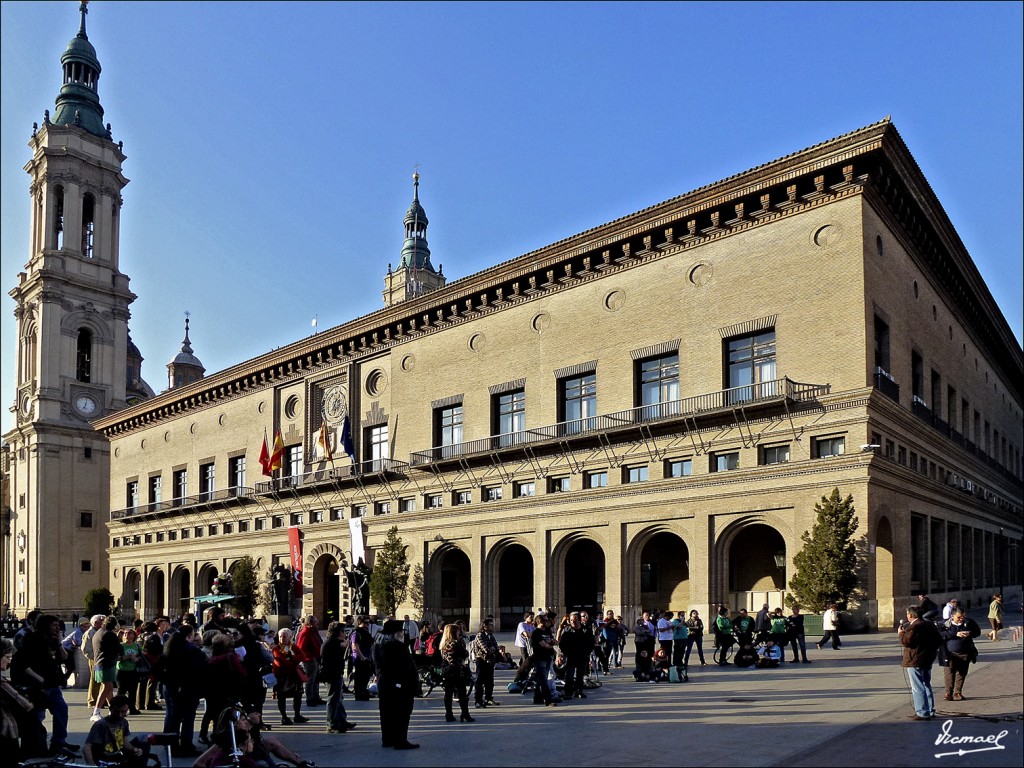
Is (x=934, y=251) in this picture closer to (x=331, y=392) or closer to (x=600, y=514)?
(x=600, y=514)

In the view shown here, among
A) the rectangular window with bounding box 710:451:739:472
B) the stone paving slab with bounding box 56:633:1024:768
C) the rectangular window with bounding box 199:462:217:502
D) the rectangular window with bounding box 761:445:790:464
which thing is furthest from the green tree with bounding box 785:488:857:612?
the rectangular window with bounding box 199:462:217:502

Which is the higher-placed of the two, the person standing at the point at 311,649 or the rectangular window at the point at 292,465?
the rectangular window at the point at 292,465

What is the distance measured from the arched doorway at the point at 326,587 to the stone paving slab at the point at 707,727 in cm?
3421

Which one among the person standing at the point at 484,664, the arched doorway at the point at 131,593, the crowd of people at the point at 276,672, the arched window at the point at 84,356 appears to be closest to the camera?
the crowd of people at the point at 276,672

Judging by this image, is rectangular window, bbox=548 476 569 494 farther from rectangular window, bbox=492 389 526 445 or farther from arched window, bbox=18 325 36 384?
arched window, bbox=18 325 36 384

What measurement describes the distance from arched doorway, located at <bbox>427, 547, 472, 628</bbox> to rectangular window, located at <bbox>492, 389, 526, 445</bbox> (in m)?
6.59

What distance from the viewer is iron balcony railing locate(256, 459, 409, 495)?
49.2m

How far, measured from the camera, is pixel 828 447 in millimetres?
33094

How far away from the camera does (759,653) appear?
2355cm

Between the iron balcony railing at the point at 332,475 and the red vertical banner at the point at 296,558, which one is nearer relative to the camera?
the iron balcony railing at the point at 332,475

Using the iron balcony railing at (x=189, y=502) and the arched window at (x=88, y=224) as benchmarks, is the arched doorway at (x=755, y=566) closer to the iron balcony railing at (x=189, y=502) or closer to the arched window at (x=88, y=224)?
the iron balcony railing at (x=189, y=502)

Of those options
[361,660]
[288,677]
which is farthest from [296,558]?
[288,677]

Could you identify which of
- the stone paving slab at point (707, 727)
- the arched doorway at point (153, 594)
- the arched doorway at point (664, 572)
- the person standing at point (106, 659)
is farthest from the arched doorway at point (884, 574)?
the arched doorway at point (153, 594)

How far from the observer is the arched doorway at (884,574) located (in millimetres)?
32250
